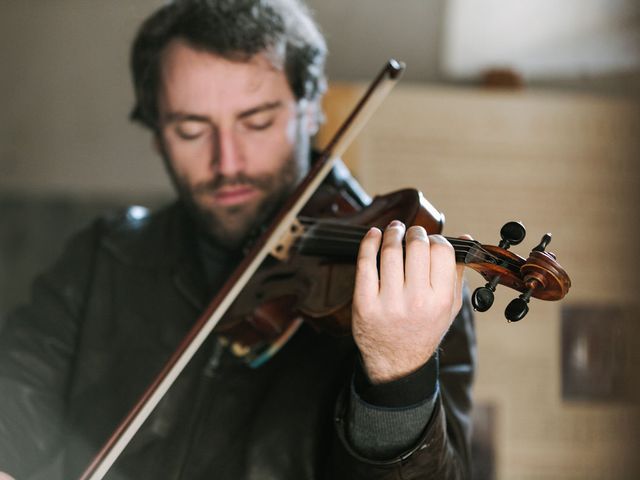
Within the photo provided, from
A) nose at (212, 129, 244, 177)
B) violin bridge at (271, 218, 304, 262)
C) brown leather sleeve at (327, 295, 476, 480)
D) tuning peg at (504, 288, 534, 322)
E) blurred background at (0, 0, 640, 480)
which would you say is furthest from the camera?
blurred background at (0, 0, 640, 480)

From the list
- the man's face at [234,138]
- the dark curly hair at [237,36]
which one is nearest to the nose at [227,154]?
the man's face at [234,138]

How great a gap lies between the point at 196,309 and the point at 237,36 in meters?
0.35

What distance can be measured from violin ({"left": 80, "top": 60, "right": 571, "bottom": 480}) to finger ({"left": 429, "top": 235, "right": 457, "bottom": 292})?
0.15ft

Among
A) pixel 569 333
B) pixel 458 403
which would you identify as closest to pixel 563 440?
pixel 569 333

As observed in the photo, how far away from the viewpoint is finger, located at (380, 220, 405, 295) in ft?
2.19

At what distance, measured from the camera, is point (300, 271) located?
2.83 feet

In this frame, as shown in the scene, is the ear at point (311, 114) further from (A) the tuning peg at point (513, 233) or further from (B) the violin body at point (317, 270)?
(A) the tuning peg at point (513, 233)

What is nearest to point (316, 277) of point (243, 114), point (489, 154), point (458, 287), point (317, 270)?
point (317, 270)

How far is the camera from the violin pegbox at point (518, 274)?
0.65m

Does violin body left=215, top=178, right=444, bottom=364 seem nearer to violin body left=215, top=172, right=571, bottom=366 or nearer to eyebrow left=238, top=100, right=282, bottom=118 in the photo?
violin body left=215, top=172, right=571, bottom=366

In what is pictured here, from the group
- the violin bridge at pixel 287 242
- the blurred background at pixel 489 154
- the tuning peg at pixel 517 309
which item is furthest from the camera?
the blurred background at pixel 489 154

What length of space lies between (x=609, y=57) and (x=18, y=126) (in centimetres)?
161

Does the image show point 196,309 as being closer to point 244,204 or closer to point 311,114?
point 244,204

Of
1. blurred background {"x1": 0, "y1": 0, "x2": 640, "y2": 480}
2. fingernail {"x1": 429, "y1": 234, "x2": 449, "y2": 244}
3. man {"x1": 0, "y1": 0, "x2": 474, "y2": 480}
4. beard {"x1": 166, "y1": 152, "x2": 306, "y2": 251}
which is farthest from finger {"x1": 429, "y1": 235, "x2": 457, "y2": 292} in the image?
blurred background {"x1": 0, "y1": 0, "x2": 640, "y2": 480}
